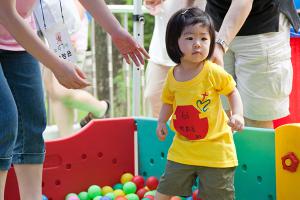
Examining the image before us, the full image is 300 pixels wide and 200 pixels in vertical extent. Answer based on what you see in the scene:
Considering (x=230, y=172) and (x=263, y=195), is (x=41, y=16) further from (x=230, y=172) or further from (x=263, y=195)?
(x=263, y=195)

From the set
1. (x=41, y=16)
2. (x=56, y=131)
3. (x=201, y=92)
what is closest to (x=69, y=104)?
(x=56, y=131)

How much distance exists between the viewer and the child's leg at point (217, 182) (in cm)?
213

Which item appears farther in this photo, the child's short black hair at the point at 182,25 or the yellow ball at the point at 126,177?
the yellow ball at the point at 126,177

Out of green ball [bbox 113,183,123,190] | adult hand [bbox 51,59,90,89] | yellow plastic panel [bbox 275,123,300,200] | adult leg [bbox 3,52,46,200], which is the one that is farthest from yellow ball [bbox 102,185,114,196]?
adult hand [bbox 51,59,90,89]

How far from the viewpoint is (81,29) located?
3570 millimetres

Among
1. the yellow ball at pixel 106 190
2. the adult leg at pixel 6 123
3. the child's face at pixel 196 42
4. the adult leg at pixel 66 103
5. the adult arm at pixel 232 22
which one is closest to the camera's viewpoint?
the adult leg at pixel 6 123

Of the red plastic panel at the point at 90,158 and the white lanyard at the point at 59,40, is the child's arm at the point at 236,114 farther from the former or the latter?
the red plastic panel at the point at 90,158

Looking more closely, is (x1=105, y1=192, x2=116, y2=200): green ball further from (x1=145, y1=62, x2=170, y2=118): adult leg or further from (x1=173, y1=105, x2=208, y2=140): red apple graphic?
(x1=173, y1=105, x2=208, y2=140): red apple graphic

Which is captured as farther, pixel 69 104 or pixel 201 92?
pixel 69 104

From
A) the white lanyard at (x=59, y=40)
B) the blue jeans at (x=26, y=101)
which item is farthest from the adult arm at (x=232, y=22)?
the blue jeans at (x=26, y=101)

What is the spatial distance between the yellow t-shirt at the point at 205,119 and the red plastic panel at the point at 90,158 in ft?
2.37

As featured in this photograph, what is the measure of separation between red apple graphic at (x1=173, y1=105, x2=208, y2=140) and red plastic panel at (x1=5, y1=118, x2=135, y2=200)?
→ 73 centimetres

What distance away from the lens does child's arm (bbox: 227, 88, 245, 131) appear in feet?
6.57

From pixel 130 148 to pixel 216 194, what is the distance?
81cm
